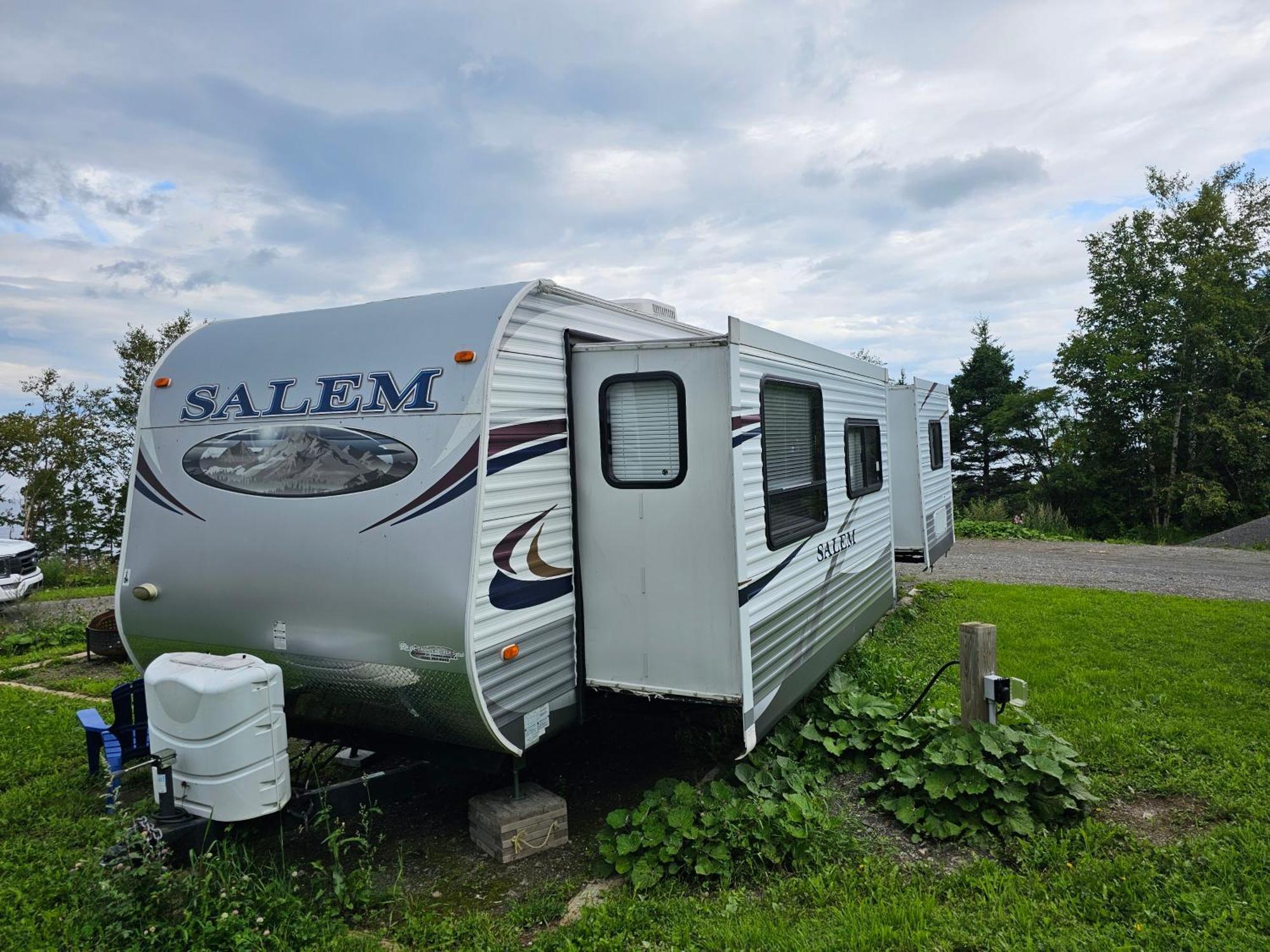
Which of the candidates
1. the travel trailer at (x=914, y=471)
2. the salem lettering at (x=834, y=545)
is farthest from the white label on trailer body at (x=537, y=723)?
the travel trailer at (x=914, y=471)

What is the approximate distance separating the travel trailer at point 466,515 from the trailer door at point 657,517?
1 cm

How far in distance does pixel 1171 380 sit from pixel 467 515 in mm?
27045

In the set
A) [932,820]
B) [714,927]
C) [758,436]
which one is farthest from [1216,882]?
[758,436]

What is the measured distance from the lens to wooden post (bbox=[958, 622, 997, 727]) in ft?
16.5

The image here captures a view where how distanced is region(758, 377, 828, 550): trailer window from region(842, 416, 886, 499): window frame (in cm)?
59

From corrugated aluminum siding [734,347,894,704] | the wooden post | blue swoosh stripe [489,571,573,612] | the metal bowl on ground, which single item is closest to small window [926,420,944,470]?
corrugated aluminum siding [734,347,894,704]

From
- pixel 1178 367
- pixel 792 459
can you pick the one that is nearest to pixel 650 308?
pixel 792 459

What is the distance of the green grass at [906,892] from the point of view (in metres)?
3.48

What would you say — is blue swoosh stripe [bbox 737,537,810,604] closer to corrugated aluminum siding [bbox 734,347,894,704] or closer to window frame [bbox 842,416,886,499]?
corrugated aluminum siding [bbox 734,347,894,704]

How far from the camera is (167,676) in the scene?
12.2 ft

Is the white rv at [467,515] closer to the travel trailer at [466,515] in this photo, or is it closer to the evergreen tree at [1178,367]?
the travel trailer at [466,515]

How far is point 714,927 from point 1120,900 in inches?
68.5

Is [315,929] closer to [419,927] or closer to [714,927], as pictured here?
[419,927]

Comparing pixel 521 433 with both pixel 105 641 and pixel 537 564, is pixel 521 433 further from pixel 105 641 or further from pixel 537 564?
pixel 105 641
